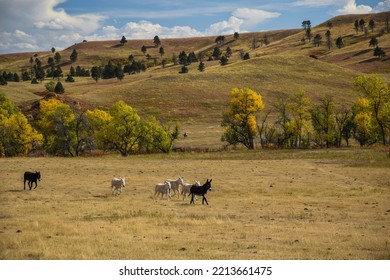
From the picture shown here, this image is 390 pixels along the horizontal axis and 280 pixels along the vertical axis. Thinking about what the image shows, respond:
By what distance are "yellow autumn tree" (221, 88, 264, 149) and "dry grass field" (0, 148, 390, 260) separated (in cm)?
2619

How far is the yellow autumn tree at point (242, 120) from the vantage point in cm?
7575

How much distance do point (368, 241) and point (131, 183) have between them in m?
24.1

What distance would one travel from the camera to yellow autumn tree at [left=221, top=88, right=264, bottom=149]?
75.8 m

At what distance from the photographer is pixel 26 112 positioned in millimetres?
101250

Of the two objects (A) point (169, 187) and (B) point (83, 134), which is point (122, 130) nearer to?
(B) point (83, 134)

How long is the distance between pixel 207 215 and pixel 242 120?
172ft

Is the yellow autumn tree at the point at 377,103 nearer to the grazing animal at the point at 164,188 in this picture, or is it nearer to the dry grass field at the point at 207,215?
the dry grass field at the point at 207,215

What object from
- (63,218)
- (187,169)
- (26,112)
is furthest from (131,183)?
(26,112)

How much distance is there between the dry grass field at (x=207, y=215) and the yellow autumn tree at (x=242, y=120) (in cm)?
2619

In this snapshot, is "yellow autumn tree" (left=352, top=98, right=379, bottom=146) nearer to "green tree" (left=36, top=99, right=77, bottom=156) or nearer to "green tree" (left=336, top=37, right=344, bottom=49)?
"green tree" (left=36, top=99, right=77, bottom=156)

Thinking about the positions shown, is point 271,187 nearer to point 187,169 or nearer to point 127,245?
point 187,169

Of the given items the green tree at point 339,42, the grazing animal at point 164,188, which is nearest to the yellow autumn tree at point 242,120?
the grazing animal at point 164,188

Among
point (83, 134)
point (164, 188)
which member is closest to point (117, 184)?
point (164, 188)

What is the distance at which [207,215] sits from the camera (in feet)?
81.8
